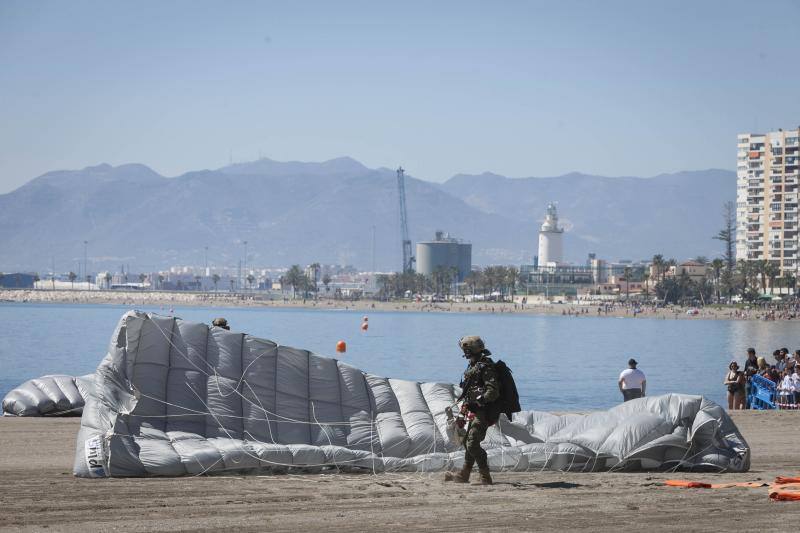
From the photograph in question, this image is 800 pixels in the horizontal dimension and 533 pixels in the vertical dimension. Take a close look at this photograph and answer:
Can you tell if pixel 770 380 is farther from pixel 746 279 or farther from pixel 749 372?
pixel 746 279

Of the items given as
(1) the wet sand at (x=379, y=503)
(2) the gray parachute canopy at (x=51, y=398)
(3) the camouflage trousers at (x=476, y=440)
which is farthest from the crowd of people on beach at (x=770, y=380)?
(3) the camouflage trousers at (x=476, y=440)

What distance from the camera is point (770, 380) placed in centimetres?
2850

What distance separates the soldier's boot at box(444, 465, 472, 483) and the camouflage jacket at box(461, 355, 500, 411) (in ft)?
2.67

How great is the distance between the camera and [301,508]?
11836mm

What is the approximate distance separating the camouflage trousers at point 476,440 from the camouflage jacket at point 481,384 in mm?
172

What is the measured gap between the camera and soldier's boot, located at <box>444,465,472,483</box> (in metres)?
13.8

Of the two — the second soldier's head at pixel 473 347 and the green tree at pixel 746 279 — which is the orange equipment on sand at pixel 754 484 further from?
the green tree at pixel 746 279

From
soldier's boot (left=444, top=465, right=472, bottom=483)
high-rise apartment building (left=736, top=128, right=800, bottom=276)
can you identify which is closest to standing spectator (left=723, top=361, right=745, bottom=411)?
soldier's boot (left=444, top=465, right=472, bottom=483)

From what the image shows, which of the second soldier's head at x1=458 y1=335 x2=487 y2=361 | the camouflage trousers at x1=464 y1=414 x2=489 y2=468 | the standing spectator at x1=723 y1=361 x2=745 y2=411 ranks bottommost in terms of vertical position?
the standing spectator at x1=723 y1=361 x2=745 y2=411

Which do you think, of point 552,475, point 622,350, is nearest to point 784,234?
point 622,350

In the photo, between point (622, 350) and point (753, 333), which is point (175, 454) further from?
point (753, 333)

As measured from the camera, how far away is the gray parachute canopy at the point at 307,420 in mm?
14555

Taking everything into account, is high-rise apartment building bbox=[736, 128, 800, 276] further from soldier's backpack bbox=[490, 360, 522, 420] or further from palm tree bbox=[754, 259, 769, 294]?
soldier's backpack bbox=[490, 360, 522, 420]

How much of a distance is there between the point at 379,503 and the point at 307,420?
3447 mm
